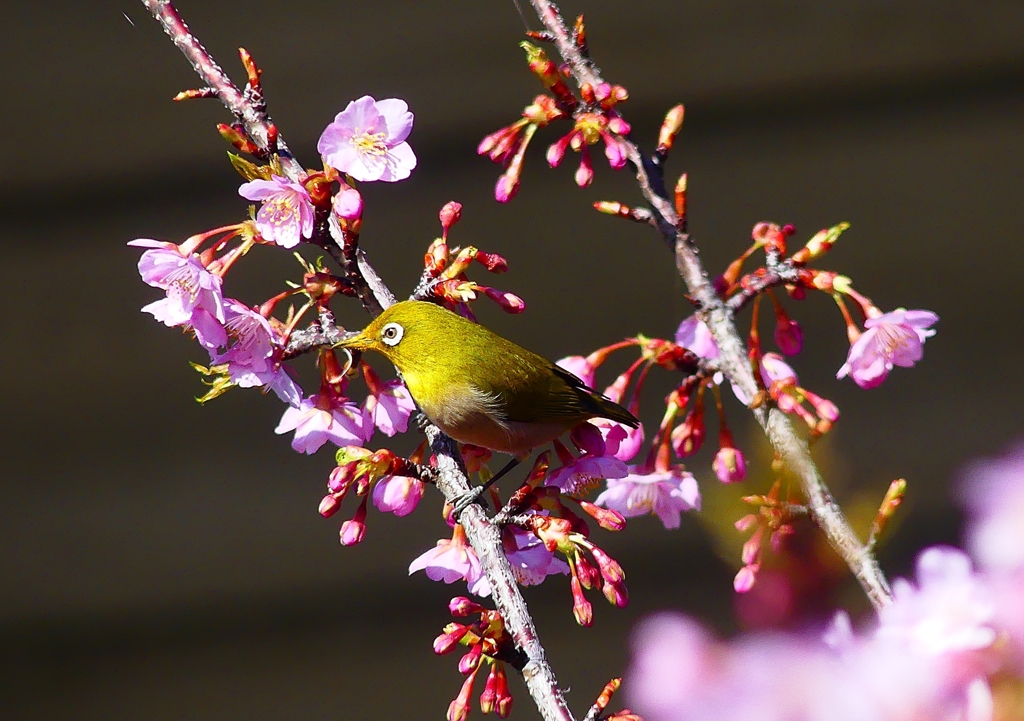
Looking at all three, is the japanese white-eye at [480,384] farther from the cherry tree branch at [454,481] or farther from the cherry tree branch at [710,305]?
the cherry tree branch at [710,305]

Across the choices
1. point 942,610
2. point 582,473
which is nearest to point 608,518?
point 582,473

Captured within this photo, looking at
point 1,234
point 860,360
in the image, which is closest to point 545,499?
point 860,360

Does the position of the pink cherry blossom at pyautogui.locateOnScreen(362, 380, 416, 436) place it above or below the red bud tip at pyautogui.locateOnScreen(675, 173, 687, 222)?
below

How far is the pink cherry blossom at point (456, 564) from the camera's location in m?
0.76

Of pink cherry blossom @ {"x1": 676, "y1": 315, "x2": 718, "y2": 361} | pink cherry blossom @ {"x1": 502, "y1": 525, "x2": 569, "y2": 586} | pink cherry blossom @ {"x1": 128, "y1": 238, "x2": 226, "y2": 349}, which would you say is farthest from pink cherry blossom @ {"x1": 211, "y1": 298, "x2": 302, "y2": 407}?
pink cherry blossom @ {"x1": 676, "y1": 315, "x2": 718, "y2": 361}

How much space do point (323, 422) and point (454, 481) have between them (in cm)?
13

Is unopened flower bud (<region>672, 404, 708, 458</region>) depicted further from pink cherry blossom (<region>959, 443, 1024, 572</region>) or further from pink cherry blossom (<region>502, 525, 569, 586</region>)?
pink cherry blossom (<region>959, 443, 1024, 572</region>)

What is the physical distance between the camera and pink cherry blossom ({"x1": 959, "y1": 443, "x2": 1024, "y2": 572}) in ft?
0.86

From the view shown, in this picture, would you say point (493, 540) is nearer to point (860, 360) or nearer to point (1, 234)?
point (860, 360)

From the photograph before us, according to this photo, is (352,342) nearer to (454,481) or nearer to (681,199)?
(454,481)

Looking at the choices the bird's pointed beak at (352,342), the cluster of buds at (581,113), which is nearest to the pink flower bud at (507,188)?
the cluster of buds at (581,113)

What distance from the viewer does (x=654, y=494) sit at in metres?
0.90

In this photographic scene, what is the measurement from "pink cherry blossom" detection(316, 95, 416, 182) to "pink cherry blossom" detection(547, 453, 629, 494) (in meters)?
0.29

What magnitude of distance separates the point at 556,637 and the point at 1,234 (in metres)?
1.82
